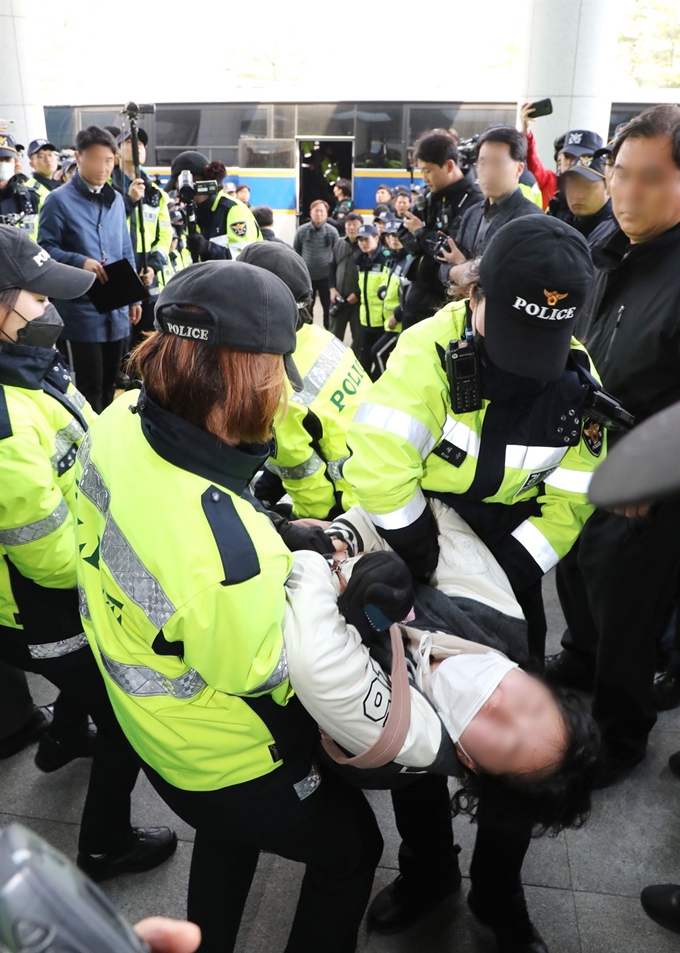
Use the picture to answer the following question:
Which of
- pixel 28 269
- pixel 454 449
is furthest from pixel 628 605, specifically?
pixel 28 269

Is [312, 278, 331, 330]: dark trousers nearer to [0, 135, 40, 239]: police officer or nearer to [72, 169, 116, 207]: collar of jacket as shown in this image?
[0, 135, 40, 239]: police officer

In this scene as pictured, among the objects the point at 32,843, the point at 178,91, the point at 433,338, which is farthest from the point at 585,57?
the point at 32,843

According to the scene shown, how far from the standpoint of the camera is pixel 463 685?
4.99 feet

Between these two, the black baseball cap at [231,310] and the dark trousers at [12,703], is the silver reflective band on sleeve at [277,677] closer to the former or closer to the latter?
the black baseball cap at [231,310]

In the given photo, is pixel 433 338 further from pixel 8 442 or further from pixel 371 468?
pixel 8 442

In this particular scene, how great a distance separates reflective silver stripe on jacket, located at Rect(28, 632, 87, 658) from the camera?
2.12 meters

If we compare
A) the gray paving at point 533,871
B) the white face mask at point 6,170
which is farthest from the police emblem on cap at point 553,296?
the white face mask at point 6,170

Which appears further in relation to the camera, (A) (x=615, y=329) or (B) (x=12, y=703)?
(B) (x=12, y=703)

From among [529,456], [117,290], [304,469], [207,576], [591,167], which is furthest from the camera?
[117,290]

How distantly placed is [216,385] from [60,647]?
3.92 feet

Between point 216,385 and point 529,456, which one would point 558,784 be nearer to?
point 529,456

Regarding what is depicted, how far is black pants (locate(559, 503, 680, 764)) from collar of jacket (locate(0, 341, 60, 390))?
171cm

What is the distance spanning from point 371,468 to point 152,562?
0.64 metres

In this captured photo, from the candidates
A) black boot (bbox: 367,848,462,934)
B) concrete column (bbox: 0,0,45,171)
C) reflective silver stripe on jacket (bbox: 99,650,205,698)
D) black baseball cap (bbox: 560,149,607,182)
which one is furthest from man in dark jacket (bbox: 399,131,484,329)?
A: concrete column (bbox: 0,0,45,171)
